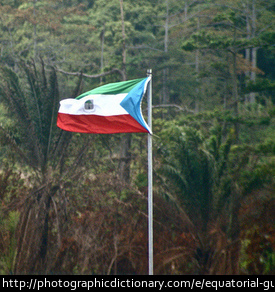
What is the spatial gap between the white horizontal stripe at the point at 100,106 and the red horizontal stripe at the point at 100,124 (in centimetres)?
7

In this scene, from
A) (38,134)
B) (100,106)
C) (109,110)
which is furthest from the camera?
(38,134)

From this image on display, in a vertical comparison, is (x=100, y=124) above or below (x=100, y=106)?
below

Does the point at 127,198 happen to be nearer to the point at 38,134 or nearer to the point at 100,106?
the point at 38,134

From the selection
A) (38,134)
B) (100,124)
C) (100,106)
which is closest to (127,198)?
(38,134)

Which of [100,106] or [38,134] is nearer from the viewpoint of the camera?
[100,106]

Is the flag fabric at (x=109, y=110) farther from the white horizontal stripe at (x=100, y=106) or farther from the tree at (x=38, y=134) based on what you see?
the tree at (x=38, y=134)

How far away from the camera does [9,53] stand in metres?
31.1

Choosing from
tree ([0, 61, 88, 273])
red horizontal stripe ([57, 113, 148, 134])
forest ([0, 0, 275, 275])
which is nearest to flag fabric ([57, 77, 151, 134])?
red horizontal stripe ([57, 113, 148, 134])

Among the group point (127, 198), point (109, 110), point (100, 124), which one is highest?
point (109, 110)

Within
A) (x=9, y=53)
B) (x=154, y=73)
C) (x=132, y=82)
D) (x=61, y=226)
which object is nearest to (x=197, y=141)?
(x=132, y=82)

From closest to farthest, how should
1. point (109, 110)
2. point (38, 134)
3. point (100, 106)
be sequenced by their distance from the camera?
point (109, 110), point (100, 106), point (38, 134)

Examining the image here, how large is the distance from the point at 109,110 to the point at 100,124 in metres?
0.34

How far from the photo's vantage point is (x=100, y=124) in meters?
9.12

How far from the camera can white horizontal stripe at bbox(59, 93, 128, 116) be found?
887 centimetres
